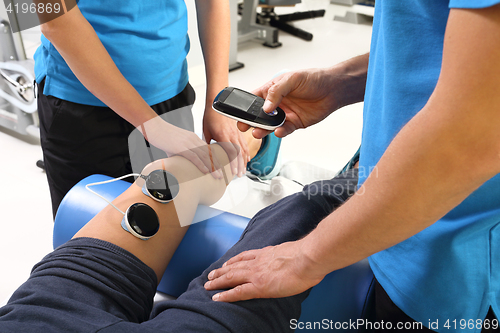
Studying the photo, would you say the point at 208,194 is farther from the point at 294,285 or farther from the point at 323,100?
the point at 294,285

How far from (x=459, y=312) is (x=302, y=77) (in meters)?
0.52

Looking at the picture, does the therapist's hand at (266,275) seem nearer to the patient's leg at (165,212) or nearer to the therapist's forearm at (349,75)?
the patient's leg at (165,212)

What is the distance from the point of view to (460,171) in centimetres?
41

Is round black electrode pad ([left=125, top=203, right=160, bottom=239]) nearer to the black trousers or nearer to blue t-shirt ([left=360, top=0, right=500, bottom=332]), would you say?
the black trousers

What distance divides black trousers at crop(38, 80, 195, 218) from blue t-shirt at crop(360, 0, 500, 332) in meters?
0.71

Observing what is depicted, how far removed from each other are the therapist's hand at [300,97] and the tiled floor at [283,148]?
780mm

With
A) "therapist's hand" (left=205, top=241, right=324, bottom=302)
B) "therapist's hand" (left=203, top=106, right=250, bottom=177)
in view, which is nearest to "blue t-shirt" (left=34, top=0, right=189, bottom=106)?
"therapist's hand" (left=203, top=106, right=250, bottom=177)

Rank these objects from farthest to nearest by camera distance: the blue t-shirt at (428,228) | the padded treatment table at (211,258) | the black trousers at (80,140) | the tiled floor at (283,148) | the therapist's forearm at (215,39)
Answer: the tiled floor at (283,148)
the therapist's forearm at (215,39)
the black trousers at (80,140)
the padded treatment table at (211,258)
the blue t-shirt at (428,228)

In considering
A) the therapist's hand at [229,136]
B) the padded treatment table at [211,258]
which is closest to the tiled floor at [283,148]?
the therapist's hand at [229,136]

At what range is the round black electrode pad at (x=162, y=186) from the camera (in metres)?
0.90

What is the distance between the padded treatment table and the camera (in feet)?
2.49

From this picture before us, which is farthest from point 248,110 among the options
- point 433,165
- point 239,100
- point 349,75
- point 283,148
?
point 283,148

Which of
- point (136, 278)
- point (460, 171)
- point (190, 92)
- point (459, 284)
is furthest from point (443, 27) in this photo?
point (190, 92)

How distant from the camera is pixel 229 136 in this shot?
113 centimetres
